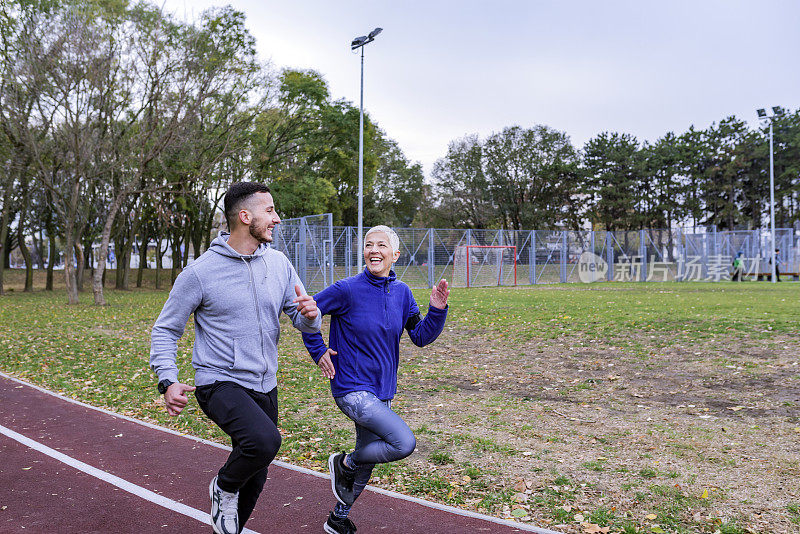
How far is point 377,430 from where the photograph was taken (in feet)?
12.2

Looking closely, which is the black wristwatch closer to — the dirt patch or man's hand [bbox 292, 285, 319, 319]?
man's hand [bbox 292, 285, 319, 319]

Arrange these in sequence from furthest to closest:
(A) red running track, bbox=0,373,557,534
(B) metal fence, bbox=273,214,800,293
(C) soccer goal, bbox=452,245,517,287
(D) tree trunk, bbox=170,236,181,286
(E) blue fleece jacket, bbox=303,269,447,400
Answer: (D) tree trunk, bbox=170,236,181,286
(C) soccer goal, bbox=452,245,517,287
(B) metal fence, bbox=273,214,800,293
(A) red running track, bbox=0,373,557,534
(E) blue fleece jacket, bbox=303,269,447,400

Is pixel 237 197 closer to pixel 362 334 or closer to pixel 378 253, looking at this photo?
pixel 378 253

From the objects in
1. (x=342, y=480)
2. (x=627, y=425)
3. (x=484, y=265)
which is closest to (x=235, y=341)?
(x=342, y=480)

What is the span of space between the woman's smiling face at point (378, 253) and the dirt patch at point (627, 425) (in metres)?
1.96

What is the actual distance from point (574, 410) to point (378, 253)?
4607mm

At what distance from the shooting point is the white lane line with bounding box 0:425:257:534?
4.56 m

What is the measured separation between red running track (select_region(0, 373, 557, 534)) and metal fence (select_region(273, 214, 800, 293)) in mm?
25841

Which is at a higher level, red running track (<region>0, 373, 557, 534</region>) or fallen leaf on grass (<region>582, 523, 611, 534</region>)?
fallen leaf on grass (<region>582, 523, 611, 534</region>)

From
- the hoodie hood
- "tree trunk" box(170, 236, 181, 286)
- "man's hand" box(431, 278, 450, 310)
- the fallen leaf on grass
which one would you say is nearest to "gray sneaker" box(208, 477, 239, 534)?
the hoodie hood

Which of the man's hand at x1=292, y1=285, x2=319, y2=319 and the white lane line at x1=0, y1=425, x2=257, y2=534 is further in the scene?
the white lane line at x1=0, y1=425, x2=257, y2=534

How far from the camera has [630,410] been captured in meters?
7.57

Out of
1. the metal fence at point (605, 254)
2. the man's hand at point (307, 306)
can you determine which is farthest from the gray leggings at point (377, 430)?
the metal fence at point (605, 254)

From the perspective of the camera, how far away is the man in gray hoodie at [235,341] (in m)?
3.28
